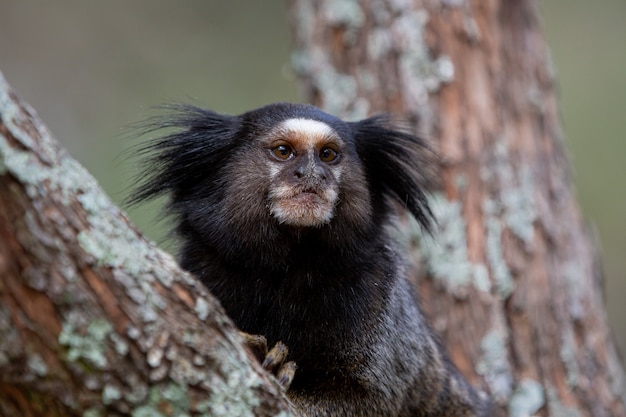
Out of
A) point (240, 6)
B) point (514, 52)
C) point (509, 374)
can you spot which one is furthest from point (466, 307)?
point (240, 6)

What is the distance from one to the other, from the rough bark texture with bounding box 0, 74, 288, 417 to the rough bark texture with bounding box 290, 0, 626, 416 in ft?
9.35

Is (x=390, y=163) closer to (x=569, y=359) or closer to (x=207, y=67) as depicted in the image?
(x=569, y=359)

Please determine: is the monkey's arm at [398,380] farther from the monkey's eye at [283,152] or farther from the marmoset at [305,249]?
the monkey's eye at [283,152]

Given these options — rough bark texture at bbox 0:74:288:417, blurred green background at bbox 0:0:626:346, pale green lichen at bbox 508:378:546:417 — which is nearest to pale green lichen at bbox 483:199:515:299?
pale green lichen at bbox 508:378:546:417

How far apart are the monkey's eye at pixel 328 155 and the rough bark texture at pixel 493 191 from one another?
141cm

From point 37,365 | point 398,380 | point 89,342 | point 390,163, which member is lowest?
point 37,365

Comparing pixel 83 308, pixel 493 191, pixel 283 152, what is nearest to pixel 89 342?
pixel 83 308

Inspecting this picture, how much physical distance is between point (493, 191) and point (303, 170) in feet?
6.45

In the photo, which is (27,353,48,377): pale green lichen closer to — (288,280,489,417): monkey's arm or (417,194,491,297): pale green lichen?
(288,280,489,417): monkey's arm

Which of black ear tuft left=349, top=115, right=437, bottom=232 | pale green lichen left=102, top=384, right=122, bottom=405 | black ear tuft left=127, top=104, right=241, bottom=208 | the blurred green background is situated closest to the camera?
pale green lichen left=102, top=384, right=122, bottom=405

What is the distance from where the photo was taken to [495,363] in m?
5.35

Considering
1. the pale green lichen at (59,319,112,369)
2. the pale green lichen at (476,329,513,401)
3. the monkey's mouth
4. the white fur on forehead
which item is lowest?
the pale green lichen at (59,319,112,369)

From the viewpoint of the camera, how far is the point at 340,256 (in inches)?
168

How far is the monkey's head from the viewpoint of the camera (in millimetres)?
4145
